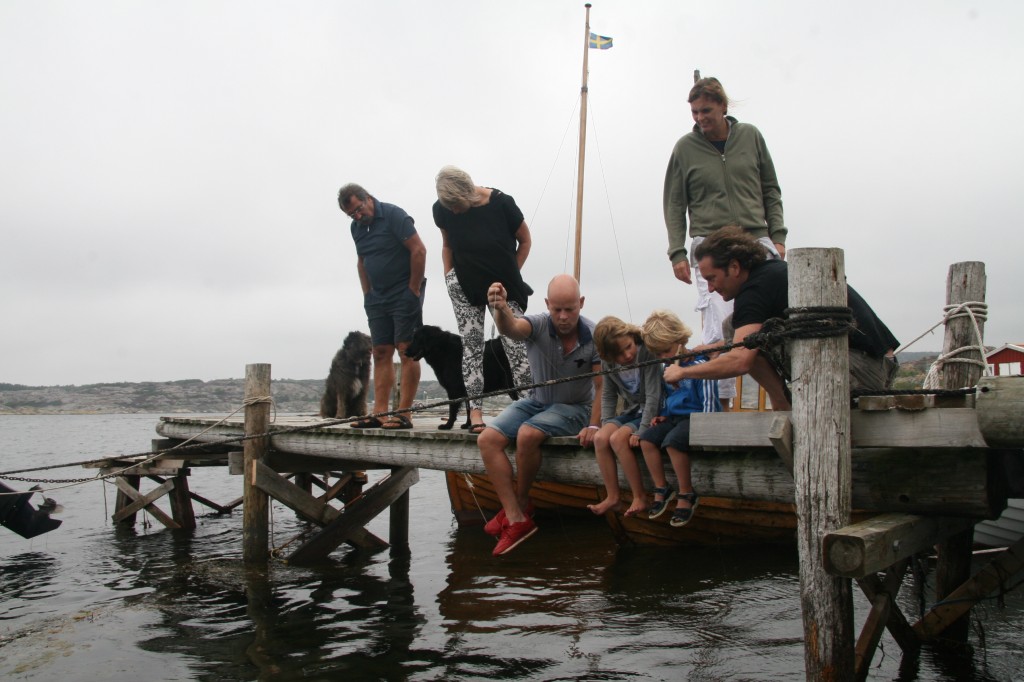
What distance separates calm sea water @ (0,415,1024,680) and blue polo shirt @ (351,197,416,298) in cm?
282

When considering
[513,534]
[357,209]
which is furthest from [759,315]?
[357,209]

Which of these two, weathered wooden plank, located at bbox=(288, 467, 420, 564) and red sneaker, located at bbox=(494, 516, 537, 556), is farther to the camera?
weathered wooden plank, located at bbox=(288, 467, 420, 564)

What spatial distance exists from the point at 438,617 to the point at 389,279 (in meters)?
2.88

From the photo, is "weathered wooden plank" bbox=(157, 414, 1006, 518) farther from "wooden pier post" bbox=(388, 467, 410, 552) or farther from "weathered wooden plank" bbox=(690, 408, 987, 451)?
"wooden pier post" bbox=(388, 467, 410, 552)

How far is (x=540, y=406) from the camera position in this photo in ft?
16.9

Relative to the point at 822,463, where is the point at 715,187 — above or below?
above

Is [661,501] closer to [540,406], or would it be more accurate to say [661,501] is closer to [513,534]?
[513,534]

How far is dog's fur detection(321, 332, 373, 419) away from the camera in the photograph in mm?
9945

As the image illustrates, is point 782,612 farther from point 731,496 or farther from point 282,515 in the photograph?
point 282,515

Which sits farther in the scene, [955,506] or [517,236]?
[517,236]

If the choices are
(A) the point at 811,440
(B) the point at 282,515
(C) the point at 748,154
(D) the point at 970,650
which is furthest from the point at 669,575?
(B) the point at 282,515

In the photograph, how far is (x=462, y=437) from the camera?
5.64 metres

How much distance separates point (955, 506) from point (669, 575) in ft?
15.5

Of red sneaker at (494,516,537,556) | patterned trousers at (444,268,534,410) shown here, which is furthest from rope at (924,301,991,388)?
patterned trousers at (444,268,534,410)
